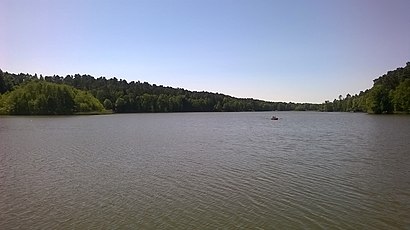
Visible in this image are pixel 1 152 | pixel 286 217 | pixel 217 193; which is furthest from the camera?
Result: pixel 1 152

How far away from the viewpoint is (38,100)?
118125mm

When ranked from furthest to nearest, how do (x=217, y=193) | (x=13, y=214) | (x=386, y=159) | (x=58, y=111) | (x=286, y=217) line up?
(x=58, y=111) < (x=386, y=159) < (x=217, y=193) < (x=13, y=214) < (x=286, y=217)

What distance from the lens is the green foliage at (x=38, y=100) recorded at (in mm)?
117375

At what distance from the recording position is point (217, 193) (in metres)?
15.2

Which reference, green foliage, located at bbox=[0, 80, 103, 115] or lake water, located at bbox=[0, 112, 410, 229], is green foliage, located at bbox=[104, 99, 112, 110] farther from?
lake water, located at bbox=[0, 112, 410, 229]

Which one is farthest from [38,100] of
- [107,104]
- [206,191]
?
[206,191]

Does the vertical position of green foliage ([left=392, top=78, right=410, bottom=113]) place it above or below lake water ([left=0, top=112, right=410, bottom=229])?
above

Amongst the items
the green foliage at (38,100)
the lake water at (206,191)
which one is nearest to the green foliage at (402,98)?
the lake water at (206,191)

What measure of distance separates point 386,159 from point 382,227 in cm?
1454

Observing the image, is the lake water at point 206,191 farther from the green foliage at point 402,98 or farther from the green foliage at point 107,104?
the green foliage at point 107,104

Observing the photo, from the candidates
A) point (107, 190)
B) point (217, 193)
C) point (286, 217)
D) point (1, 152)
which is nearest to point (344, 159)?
point (217, 193)

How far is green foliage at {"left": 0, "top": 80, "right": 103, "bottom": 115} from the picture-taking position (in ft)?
385

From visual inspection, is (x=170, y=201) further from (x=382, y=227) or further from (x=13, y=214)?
(x=382, y=227)

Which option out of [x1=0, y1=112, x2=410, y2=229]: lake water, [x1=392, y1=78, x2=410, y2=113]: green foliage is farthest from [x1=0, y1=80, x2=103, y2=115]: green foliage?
[x1=392, y1=78, x2=410, y2=113]: green foliage
